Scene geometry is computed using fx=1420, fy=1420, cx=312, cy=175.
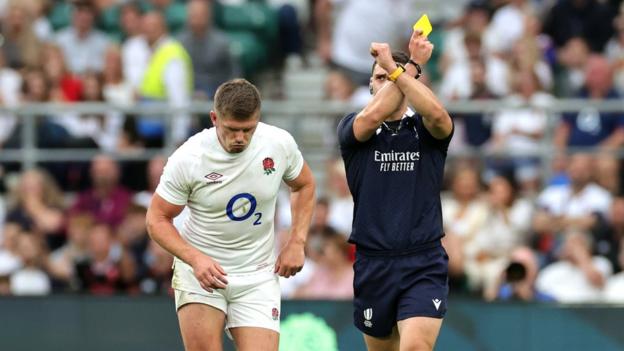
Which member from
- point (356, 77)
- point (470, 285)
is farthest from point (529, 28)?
point (470, 285)

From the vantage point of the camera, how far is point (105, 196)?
13.9 meters

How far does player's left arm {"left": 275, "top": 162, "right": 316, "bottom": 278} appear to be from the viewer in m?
8.57

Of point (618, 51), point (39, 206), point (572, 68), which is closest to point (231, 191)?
point (39, 206)

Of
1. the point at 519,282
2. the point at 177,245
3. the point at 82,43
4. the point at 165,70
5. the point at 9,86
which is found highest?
the point at 82,43

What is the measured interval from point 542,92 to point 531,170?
1355 mm

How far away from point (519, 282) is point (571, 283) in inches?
32.0

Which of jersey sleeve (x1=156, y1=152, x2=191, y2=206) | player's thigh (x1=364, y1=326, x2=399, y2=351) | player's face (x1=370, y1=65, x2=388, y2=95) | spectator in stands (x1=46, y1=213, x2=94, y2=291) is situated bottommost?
spectator in stands (x1=46, y1=213, x2=94, y2=291)

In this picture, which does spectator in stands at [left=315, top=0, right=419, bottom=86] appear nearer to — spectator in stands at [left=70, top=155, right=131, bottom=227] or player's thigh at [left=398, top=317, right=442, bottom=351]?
spectator in stands at [left=70, top=155, right=131, bottom=227]

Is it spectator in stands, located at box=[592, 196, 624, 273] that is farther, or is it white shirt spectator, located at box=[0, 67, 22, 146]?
white shirt spectator, located at box=[0, 67, 22, 146]

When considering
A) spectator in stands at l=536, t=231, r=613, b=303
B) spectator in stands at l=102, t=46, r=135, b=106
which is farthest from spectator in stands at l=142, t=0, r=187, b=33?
spectator in stands at l=536, t=231, r=613, b=303

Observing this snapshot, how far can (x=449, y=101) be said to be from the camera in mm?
13859

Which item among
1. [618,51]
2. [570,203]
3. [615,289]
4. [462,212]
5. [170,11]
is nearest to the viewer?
[615,289]

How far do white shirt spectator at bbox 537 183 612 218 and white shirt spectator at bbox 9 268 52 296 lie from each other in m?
4.75

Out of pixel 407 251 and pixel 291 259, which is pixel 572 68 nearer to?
pixel 407 251
